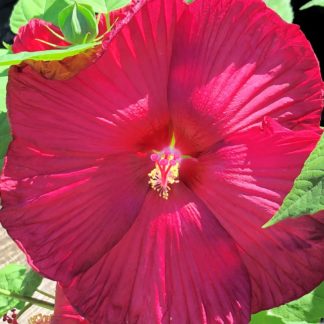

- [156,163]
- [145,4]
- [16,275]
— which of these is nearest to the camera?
[145,4]

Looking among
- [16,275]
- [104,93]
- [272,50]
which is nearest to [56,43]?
[104,93]

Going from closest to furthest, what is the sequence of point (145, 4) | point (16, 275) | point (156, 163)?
point (145, 4) → point (156, 163) → point (16, 275)

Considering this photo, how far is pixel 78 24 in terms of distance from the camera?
0.48 m

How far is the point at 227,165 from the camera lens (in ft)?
1.72

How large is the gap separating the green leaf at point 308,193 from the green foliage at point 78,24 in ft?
0.60

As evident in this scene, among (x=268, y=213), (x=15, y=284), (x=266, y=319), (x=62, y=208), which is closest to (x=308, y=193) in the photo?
(x=268, y=213)

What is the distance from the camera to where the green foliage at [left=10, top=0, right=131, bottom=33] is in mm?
657

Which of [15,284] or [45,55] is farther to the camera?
[15,284]

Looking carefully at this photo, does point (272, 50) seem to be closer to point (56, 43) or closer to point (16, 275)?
point (56, 43)

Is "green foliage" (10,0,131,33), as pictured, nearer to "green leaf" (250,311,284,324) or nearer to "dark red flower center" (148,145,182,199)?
"dark red flower center" (148,145,182,199)

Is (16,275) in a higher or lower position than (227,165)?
lower

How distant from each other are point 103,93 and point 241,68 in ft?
0.35

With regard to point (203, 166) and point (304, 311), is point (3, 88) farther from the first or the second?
point (304, 311)

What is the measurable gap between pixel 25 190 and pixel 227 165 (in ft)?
0.52
